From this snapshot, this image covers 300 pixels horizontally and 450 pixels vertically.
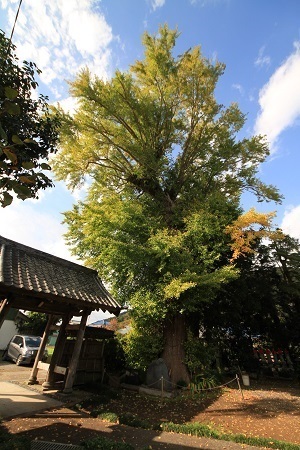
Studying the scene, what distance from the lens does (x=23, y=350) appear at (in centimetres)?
1639

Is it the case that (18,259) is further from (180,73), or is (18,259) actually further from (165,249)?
(180,73)

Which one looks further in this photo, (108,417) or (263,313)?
(263,313)

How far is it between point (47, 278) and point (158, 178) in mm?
8690

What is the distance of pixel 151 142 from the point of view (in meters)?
15.5

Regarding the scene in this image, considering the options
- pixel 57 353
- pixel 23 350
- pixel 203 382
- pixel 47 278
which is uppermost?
pixel 47 278

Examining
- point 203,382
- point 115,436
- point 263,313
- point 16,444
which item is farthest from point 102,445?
point 263,313

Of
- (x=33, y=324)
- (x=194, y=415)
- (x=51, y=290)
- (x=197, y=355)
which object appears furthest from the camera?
(x=33, y=324)

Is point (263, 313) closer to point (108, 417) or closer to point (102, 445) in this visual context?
point (108, 417)

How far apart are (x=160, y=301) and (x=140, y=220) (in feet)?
13.3

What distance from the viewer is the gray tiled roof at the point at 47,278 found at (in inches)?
292

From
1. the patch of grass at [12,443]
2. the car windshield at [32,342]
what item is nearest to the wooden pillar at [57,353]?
the patch of grass at [12,443]

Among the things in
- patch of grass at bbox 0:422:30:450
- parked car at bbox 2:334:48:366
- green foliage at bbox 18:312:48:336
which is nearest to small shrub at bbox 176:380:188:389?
patch of grass at bbox 0:422:30:450

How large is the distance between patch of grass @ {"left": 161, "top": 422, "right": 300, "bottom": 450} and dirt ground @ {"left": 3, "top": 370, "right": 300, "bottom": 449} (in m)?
0.69

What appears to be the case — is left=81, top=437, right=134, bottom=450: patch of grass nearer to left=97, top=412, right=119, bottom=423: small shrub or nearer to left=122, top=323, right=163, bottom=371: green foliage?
left=97, top=412, right=119, bottom=423: small shrub
